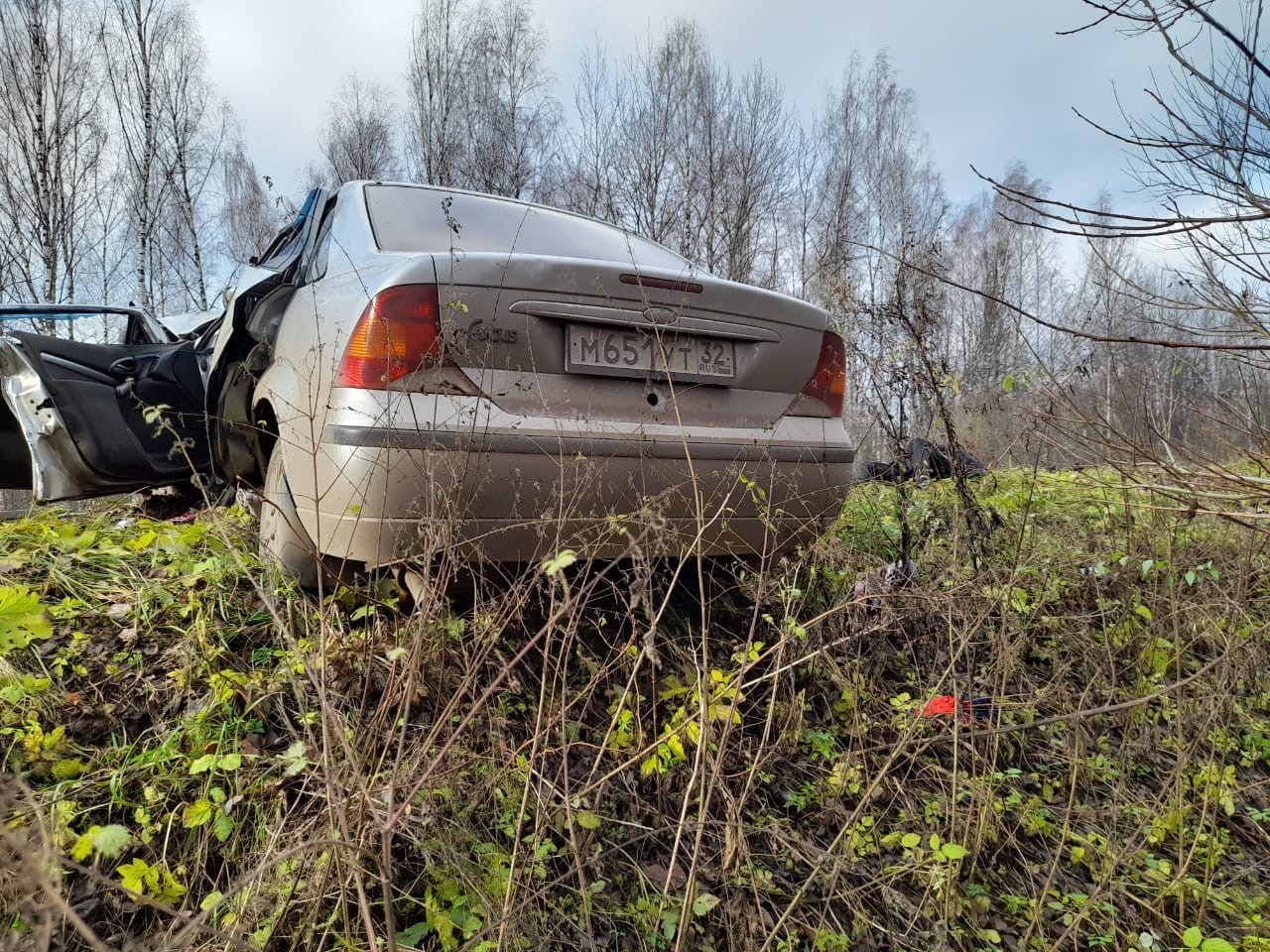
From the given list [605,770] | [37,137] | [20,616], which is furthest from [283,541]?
[37,137]

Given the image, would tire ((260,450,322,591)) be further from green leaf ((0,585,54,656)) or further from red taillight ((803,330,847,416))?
red taillight ((803,330,847,416))

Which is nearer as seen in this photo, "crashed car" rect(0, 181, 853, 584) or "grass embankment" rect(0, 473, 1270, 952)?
"grass embankment" rect(0, 473, 1270, 952)

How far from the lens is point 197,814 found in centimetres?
158

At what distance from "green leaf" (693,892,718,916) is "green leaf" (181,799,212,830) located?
115cm

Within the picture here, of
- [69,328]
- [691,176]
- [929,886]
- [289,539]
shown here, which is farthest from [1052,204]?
[691,176]

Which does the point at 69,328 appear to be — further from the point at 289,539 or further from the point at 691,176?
the point at 691,176

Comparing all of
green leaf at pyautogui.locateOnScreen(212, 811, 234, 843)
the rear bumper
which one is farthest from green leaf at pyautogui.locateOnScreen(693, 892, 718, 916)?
green leaf at pyautogui.locateOnScreen(212, 811, 234, 843)

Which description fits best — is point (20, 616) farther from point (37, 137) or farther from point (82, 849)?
point (37, 137)

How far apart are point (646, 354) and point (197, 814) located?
165 cm

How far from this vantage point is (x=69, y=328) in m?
4.78

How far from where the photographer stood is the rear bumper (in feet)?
5.63

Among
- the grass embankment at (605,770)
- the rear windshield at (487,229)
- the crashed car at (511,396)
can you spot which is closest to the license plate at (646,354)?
the crashed car at (511,396)

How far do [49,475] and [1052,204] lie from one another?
12.5 ft

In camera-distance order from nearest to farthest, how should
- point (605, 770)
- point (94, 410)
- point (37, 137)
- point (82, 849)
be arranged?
point (82, 849) < point (605, 770) < point (94, 410) < point (37, 137)
